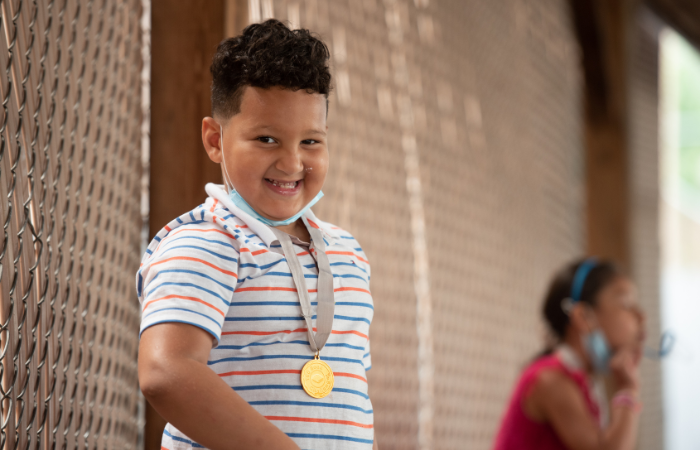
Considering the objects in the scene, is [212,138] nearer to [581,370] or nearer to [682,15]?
[581,370]

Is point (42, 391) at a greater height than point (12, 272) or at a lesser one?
lesser

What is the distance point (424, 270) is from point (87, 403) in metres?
1.27

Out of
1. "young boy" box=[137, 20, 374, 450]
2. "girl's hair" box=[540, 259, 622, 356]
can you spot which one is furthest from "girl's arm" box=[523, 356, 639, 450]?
"young boy" box=[137, 20, 374, 450]

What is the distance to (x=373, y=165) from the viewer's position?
77.0 inches

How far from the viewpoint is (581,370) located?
2188 millimetres

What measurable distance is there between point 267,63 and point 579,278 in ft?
6.14

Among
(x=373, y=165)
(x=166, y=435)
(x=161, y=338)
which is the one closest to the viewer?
(x=161, y=338)

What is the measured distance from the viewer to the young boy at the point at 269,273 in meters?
0.67

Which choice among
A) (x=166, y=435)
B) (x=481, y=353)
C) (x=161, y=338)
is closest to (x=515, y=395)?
(x=481, y=353)

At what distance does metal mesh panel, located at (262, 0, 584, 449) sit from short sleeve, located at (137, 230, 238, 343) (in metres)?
0.81

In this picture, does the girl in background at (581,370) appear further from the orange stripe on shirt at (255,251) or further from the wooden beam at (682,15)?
the wooden beam at (682,15)

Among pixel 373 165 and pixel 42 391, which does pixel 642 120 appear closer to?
pixel 373 165

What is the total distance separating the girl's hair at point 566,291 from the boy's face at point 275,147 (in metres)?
1.74

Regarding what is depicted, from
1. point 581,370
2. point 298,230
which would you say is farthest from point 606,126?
point 298,230
